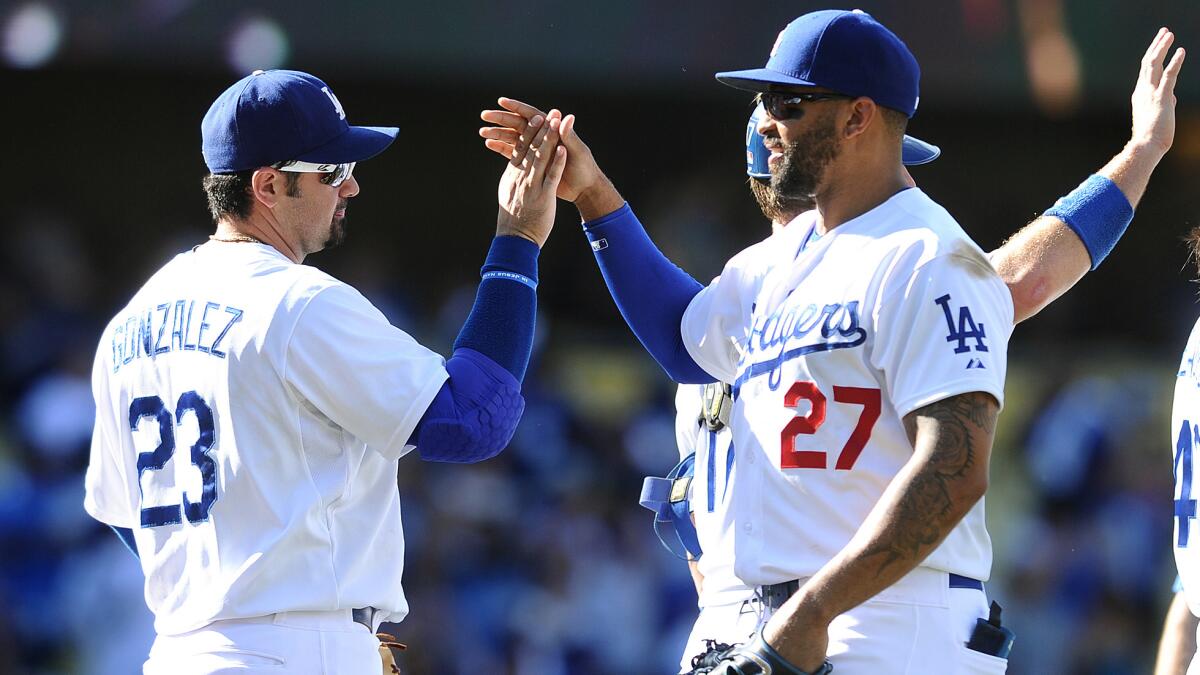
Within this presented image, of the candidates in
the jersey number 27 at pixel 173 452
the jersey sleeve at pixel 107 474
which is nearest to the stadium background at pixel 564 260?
the jersey sleeve at pixel 107 474

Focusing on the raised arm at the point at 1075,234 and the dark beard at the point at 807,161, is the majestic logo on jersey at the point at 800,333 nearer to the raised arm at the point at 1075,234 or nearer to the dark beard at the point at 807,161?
the dark beard at the point at 807,161

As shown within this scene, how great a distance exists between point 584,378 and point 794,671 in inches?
243

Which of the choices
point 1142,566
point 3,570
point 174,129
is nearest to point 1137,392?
point 1142,566

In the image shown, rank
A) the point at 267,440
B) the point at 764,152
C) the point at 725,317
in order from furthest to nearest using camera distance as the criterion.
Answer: the point at 764,152 < the point at 725,317 < the point at 267,440

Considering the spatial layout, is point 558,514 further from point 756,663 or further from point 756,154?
point 756,663

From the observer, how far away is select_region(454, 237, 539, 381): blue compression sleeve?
10.3ft

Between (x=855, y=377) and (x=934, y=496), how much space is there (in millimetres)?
277

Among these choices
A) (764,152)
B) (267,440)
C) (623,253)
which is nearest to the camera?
(267,440)

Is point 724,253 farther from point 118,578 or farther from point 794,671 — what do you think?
point 794,671

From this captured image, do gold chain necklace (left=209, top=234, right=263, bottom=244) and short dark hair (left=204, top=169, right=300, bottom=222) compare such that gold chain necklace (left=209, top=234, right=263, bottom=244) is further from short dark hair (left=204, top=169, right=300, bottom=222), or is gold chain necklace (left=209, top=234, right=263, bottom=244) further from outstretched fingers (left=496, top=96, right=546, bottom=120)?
outstretched fingers (left=496, top=96, right=546, bottom=120)

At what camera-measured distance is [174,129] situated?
8.38 metres

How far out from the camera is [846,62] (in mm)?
2748

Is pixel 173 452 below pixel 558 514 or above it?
above

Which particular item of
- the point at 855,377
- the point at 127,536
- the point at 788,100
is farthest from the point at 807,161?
the point at 127,536
